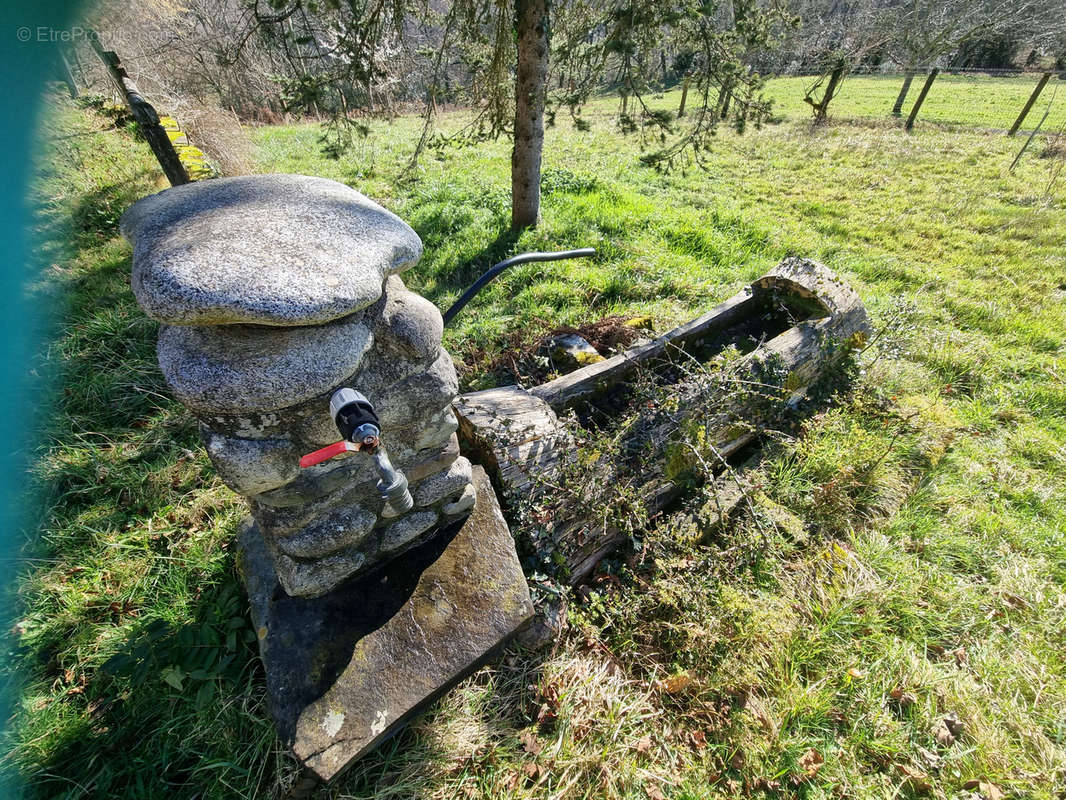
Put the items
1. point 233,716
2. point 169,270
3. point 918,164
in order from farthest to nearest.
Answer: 1. point 918,164
2. point 233,716
3. point 169,270

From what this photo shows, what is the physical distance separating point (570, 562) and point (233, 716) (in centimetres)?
156

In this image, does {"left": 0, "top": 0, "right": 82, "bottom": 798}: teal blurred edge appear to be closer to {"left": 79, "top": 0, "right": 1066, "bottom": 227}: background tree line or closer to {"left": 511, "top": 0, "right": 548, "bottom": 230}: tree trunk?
{"left": 79, "top": 0, "right": 1066, "bottom": 227}: background tree line

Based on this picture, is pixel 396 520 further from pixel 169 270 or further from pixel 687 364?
pixel 687 364

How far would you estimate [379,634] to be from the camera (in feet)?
5.90

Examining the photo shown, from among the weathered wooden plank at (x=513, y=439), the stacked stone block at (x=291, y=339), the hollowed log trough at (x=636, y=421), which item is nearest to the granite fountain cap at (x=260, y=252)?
the stacked stone block at (x=291, y=339)

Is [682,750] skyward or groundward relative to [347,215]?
groundward

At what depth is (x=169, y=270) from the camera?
3.50 ft

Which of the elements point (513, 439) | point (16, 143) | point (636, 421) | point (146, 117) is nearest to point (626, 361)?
point (636, 421)

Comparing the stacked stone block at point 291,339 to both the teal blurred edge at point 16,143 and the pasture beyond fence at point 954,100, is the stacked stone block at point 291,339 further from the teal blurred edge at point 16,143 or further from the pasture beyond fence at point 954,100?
the pasture beyond fence at point 954,100

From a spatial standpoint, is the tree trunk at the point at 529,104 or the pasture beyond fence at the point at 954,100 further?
the pasture beyond fence at the point at 954,100

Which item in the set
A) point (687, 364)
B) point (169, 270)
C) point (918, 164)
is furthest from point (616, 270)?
point (918, 164)

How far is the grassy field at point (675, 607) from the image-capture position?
1.85 m

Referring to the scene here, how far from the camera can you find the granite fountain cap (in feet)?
3.50

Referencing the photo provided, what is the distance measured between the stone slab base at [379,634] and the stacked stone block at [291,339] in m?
0.17
